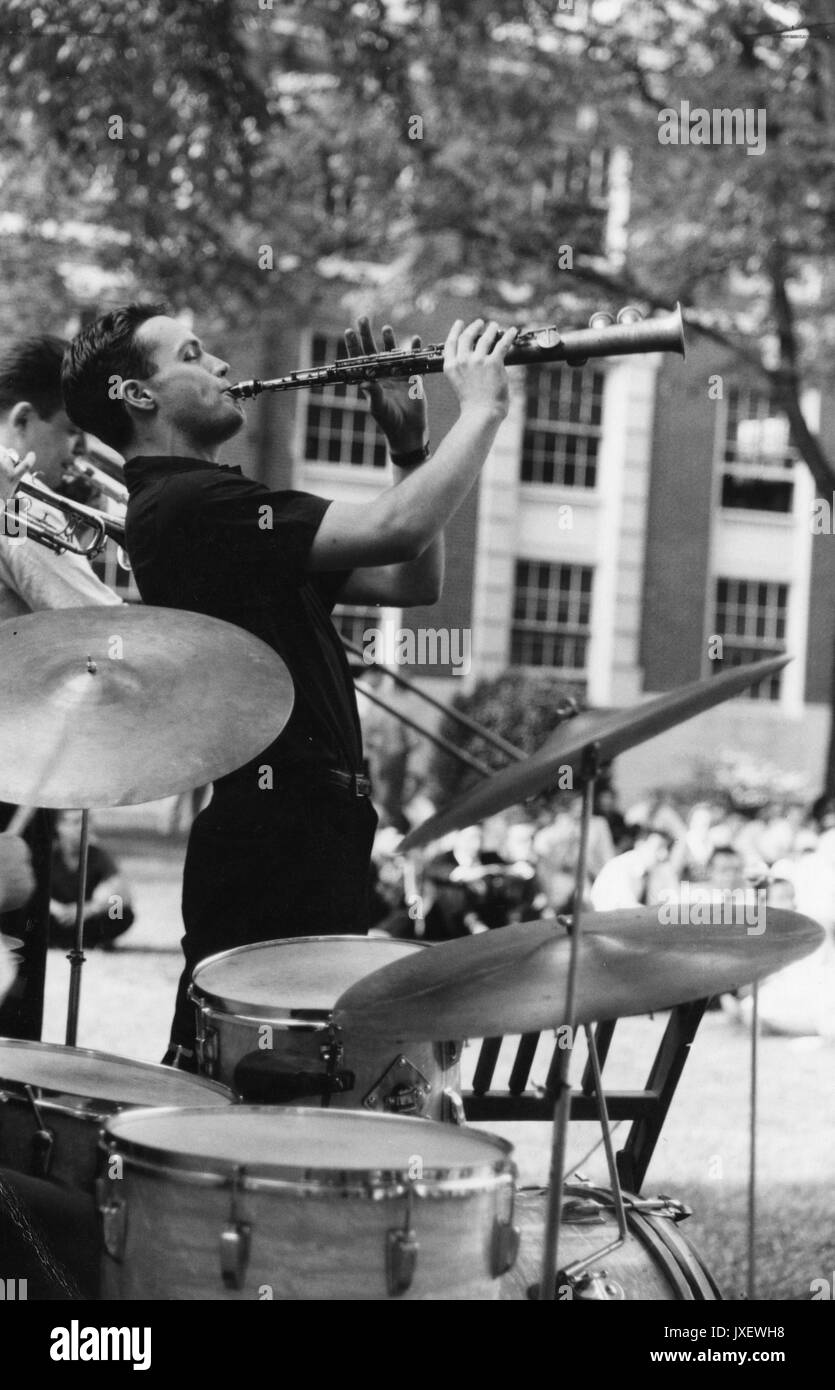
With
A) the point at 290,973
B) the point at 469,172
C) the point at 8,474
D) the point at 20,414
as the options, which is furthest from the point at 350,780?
the point at 469,172

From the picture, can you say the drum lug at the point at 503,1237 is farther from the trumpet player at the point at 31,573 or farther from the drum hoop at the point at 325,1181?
the trumpet player at the point at 31,573

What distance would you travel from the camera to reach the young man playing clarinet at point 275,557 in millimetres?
2848

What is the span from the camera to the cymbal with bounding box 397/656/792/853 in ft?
7.44

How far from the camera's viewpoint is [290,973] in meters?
2.88

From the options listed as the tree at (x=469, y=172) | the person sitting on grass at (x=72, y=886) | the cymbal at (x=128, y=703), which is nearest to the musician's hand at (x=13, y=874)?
the cymbal at (x=128, y=703)

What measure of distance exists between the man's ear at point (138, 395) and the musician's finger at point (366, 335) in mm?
461

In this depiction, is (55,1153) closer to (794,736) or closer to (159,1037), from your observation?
(159,1037)

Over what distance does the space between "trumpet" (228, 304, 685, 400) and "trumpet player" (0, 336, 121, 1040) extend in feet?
2.99

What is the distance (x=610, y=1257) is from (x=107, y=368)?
6.75ft

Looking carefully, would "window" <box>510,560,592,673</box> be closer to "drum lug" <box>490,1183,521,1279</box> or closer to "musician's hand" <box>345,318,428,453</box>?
"musician's hand" <box>345,318,428,453</box>

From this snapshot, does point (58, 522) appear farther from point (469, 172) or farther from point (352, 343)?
point (469, 172)

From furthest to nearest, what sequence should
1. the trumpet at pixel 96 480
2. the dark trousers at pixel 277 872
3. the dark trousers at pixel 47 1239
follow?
the trumpet at pixel 96 480, the dark trousers at pixel 277 872, the dark trousers at pixel 47 1239

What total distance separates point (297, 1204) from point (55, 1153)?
0.57m

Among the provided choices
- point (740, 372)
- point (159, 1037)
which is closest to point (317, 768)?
point (159, 1037)
